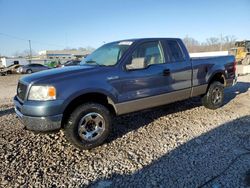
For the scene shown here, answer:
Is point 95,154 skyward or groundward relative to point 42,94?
groundward

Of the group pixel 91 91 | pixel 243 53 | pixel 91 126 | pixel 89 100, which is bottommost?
pixel 91 126

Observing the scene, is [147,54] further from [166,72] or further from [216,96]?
[216,96]

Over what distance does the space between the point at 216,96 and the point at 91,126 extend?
375 centimetres

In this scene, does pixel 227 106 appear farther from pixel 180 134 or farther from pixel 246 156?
pixel 246 156

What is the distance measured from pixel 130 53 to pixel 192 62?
176cm

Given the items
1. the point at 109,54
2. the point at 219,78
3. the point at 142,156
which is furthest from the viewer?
the point at 219,78

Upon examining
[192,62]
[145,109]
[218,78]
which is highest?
[192,62]

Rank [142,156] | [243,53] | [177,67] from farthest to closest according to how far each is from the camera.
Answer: [243,53] → [177,67] → [142,156]

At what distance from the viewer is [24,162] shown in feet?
12.7

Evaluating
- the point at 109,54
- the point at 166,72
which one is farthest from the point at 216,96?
the point at 109,54

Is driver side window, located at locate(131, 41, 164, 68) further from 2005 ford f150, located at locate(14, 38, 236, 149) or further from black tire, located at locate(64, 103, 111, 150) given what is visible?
black tire, located at locate(64, 103, 111, 150)

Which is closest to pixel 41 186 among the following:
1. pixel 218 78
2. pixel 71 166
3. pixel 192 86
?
pixel 71 166

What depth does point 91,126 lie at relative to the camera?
4316 mm

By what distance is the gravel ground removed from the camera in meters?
3.36
